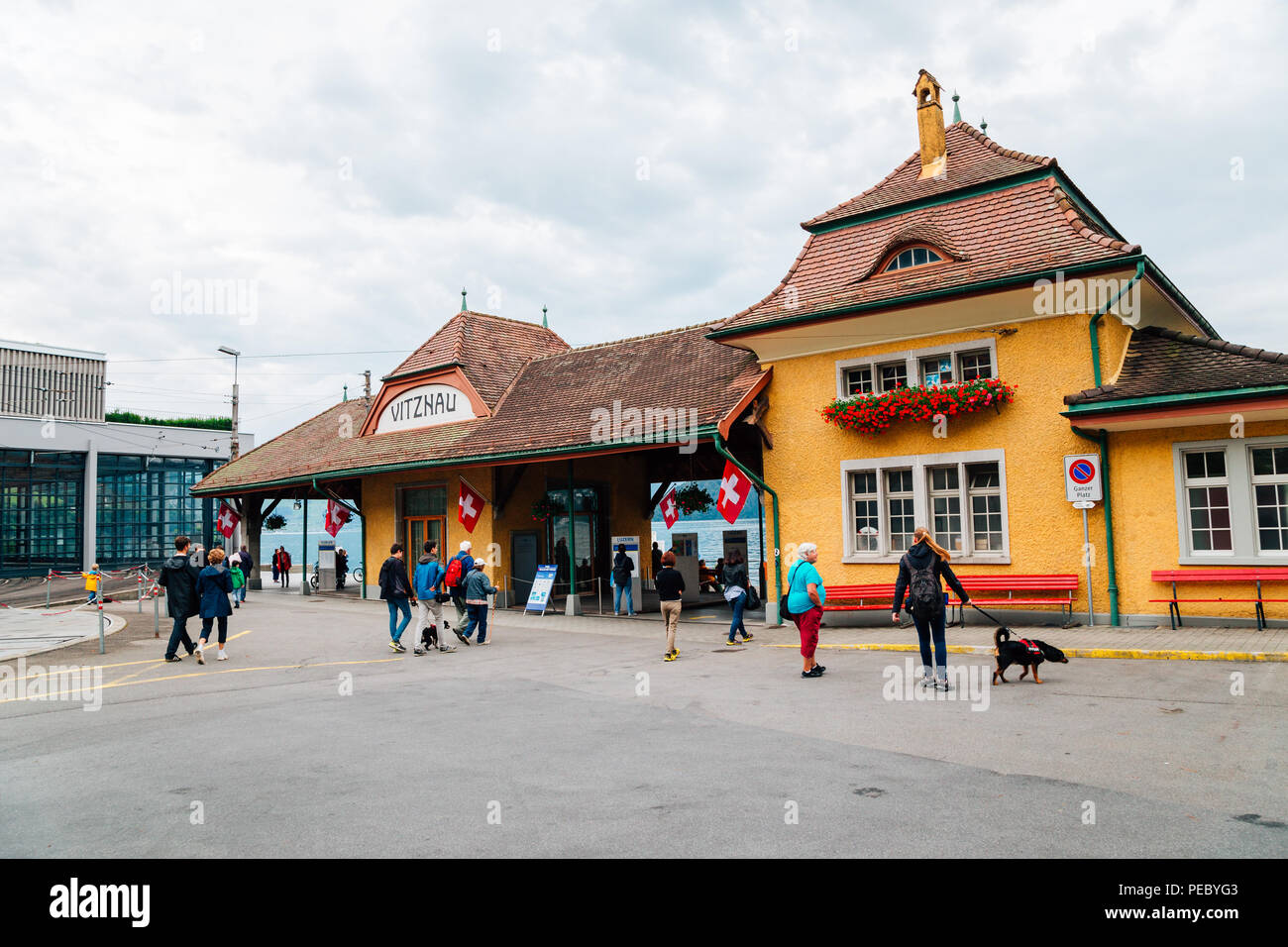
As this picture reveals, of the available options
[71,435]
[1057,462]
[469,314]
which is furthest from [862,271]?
[71,435]

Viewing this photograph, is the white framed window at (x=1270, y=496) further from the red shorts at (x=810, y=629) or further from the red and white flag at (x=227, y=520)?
the red and white flag at (x=227, y=520)

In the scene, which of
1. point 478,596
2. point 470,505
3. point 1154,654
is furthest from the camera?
point 470,505

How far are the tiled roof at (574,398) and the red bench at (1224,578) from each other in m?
7.68

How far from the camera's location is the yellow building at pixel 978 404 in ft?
44.4

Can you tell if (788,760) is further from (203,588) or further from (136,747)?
(203,588)

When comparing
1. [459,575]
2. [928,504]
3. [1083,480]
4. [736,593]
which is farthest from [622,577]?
[1083,480]

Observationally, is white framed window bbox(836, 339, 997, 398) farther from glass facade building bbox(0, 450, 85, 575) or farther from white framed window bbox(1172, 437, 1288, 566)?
glass facade building bbox(0, 450, 85, 575)

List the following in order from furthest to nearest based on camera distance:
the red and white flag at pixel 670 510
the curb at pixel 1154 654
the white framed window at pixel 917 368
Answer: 1. the red and white flag at pixel 670 510
2. the white framed window at pixel 917 368
3. the curb at pixel 1154 654

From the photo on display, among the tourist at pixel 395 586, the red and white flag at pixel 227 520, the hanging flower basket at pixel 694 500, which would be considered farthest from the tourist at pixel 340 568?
the tourist at pixel 395 586

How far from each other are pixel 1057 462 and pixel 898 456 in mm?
2659

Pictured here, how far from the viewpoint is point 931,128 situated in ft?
60.8

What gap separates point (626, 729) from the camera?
8.03 metres

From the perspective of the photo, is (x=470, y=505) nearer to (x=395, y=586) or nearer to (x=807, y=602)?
(x=395, y=586)

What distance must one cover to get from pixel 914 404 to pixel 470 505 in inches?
462
